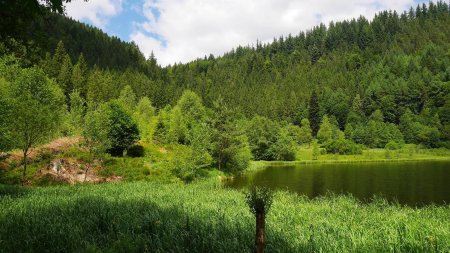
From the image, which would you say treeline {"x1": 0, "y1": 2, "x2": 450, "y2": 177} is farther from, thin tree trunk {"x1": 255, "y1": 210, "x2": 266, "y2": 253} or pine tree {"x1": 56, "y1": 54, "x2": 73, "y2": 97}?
thin tree trunk {"x1": 255, "y1": 210, "x2": 266, "y2": 253}

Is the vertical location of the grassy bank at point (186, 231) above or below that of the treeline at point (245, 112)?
below

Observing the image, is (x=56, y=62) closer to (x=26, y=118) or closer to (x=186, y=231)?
(x=26, y=118)

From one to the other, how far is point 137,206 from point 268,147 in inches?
3842

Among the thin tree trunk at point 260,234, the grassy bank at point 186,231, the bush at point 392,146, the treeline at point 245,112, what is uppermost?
the treeline at point 245,112

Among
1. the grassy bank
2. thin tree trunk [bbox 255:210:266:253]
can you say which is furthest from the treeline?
thin tree trunk [bbox 255:210:266:253]

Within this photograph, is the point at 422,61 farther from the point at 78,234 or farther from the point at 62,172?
the point at 78,234

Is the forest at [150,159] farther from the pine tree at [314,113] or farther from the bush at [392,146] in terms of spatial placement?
the pine tree at [314,113]

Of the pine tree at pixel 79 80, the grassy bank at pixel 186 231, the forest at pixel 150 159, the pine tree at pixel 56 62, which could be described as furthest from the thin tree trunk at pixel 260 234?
the pine tree at pixel 79 80

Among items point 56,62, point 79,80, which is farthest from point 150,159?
point 56,62

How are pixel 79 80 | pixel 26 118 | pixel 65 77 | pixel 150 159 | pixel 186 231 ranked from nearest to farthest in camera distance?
pixel 186 231 → pixel 26 118 → pixel 150 159 → pixel 65 77 → pixel 79 80

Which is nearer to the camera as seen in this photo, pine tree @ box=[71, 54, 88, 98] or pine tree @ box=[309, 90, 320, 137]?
pine tree @ box=[71, 54, 88, 98]

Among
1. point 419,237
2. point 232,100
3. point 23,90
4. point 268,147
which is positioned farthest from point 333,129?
point 419,237

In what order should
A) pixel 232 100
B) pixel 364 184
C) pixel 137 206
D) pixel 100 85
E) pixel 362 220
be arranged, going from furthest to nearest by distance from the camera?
pixel 232 100, pixel 100 85, pixel 364 184, pixel 137 206, pixel 362 220

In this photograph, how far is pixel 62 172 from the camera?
41.1 m
